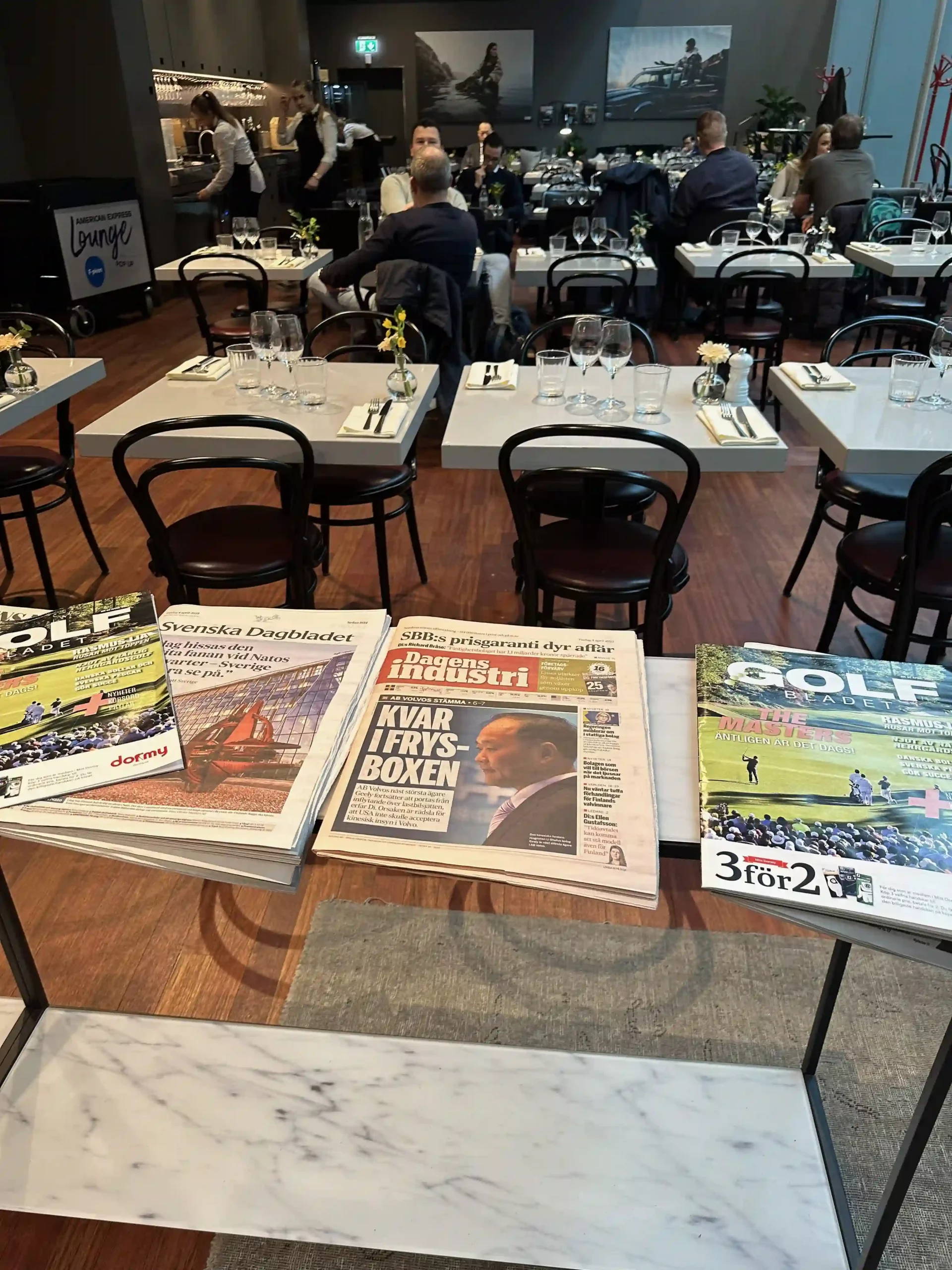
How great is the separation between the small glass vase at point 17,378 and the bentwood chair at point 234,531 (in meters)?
0.64

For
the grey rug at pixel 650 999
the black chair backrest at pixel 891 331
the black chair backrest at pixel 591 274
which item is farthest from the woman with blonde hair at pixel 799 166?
the grey rug at pixel 650 999

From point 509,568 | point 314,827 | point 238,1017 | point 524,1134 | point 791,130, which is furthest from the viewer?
point 791,130

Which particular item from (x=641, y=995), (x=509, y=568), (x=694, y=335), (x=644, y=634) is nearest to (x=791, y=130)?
(x=694, y=335)

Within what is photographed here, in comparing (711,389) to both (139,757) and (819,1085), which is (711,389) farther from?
(139,757)

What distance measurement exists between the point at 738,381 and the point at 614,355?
0.34 meters

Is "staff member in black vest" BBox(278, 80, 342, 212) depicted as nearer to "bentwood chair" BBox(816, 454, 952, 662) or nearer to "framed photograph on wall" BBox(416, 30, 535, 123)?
"framed photograph on wall" BBox(416, 30, 535, 123)

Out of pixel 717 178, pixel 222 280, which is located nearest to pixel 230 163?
pixel 222 280

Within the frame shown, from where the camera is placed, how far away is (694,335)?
6125mm

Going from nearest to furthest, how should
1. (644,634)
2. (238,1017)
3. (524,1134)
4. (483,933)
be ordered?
(524,1134), (238,1017), (483,933), (644,634)

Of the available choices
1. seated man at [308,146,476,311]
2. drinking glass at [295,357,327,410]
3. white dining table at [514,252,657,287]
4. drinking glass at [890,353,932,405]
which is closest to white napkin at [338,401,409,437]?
drinking glass at [295,357,327,410]

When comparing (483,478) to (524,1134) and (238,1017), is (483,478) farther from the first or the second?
(524,1134)

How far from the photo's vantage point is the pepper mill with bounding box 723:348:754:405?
2.24m

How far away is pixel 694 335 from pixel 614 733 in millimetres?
5871

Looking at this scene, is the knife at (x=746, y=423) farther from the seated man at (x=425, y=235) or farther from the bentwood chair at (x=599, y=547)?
the seated man at (x=425, y=235)
